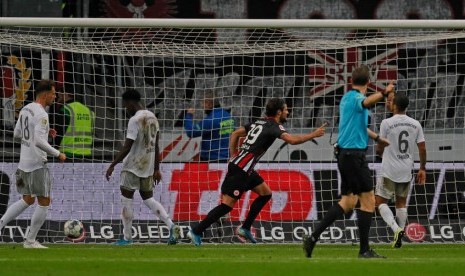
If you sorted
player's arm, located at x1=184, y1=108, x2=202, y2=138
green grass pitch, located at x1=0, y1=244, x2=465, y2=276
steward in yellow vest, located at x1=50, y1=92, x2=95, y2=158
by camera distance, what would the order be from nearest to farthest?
green grass pitch, located at x1=0, y1=244, x2=465, y2=276 < steward in yellow vest, located at x1=50, y1=92, x2=95, y2=158 < player's arm, located at x1=184, y1=108, x2=202, y2=138

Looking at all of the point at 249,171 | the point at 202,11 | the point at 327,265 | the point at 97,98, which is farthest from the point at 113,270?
the point at 202,11

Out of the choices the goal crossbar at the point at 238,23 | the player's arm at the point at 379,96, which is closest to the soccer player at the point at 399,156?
the goal crossbar at the point at 238,23

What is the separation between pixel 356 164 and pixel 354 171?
0.08m

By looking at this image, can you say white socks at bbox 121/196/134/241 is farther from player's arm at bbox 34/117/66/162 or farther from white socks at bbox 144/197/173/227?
player's arm at bbox 34/117/66/162

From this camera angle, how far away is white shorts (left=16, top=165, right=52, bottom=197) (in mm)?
17516

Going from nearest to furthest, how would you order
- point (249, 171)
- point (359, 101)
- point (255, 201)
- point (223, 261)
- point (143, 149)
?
point (223, 261) → point (359, 101) → point (249, 171) → point (255, 201) → point (143, 149)

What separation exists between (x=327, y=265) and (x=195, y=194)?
7.12 m

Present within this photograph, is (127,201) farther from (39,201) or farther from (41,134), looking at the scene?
(41,134)

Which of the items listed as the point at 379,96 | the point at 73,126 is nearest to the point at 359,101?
the point at 379,96

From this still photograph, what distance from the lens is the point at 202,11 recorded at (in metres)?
23.8

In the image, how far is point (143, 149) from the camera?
61.2 ft

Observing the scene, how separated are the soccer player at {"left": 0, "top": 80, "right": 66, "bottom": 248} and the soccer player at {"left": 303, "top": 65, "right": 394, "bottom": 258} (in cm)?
418

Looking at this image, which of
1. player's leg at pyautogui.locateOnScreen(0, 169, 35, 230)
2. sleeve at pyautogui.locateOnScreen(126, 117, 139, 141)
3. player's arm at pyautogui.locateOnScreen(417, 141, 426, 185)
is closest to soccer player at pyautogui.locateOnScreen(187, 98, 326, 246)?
sleeve at pyautogui.locateOnScreen(126, 117, 139, 141)

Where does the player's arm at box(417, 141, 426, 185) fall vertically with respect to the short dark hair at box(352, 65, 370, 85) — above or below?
below
